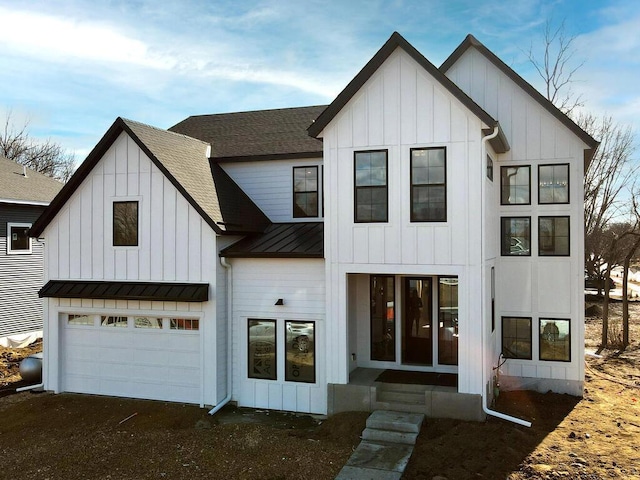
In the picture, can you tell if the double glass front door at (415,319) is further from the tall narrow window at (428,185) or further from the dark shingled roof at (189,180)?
the dark shingled roof at (189,180)

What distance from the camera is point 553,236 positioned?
497 inches

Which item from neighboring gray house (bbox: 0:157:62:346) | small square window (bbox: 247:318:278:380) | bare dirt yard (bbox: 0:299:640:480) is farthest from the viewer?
neighboring gray house (bbox: 0:157:62:346)

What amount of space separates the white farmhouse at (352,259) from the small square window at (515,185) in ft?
0.12

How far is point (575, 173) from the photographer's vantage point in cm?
1234

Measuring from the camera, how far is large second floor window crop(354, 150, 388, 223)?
10.6 metres

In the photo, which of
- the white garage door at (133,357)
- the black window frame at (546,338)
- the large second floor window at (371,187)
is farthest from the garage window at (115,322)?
the black window frame at (546,338)

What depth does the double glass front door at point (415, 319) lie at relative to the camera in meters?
12.2

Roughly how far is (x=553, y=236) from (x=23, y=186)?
18944 millimetres

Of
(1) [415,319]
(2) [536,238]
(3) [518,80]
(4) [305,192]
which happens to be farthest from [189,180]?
(2) [536,238]

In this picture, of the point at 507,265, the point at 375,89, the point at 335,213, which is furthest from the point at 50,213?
the point at 507,265

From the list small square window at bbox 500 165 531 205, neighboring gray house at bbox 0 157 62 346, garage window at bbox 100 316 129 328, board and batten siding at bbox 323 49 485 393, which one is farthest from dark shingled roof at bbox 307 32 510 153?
A: neighboring gray house at bbox 0 157 62 346

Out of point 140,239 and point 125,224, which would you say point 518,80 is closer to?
point 140,239

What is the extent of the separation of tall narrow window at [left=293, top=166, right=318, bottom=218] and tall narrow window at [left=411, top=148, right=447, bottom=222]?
3937mm

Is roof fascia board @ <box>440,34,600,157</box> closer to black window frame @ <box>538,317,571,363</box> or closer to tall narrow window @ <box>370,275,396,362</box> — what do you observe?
black window frame @ <box>538,317,571,363</box>
